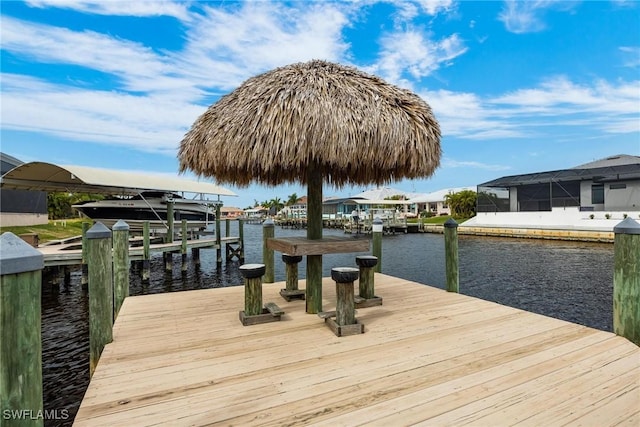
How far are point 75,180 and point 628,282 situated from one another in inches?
562

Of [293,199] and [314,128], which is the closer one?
[314,128]

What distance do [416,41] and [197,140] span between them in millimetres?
7119

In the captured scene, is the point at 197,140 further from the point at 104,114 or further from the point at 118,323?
the point at 104,114

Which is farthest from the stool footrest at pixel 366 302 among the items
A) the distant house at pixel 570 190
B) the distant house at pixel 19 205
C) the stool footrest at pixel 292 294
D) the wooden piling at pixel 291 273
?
the distant house at pixel 570 190

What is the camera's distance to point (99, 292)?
325cm

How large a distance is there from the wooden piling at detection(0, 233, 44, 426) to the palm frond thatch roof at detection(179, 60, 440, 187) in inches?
89.3

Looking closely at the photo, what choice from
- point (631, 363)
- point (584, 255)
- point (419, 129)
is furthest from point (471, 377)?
point (584, 255)

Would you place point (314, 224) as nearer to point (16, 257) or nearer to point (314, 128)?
point (314, 128)

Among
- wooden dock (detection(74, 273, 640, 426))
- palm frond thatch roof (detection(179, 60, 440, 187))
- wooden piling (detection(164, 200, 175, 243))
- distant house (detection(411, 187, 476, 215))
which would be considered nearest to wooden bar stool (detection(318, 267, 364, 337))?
wooden dock (detection(74, 273, 640, 426))

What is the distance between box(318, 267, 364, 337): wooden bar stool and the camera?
3262 mm

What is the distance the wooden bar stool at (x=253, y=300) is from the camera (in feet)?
11.9

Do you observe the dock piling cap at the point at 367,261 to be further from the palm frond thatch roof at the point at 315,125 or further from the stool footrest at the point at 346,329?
the palm frond thatch roof at the point at 315,125

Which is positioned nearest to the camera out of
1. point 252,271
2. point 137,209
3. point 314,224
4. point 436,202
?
point 252,271

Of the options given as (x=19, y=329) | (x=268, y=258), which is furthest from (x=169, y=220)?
(x=19, y=329)
